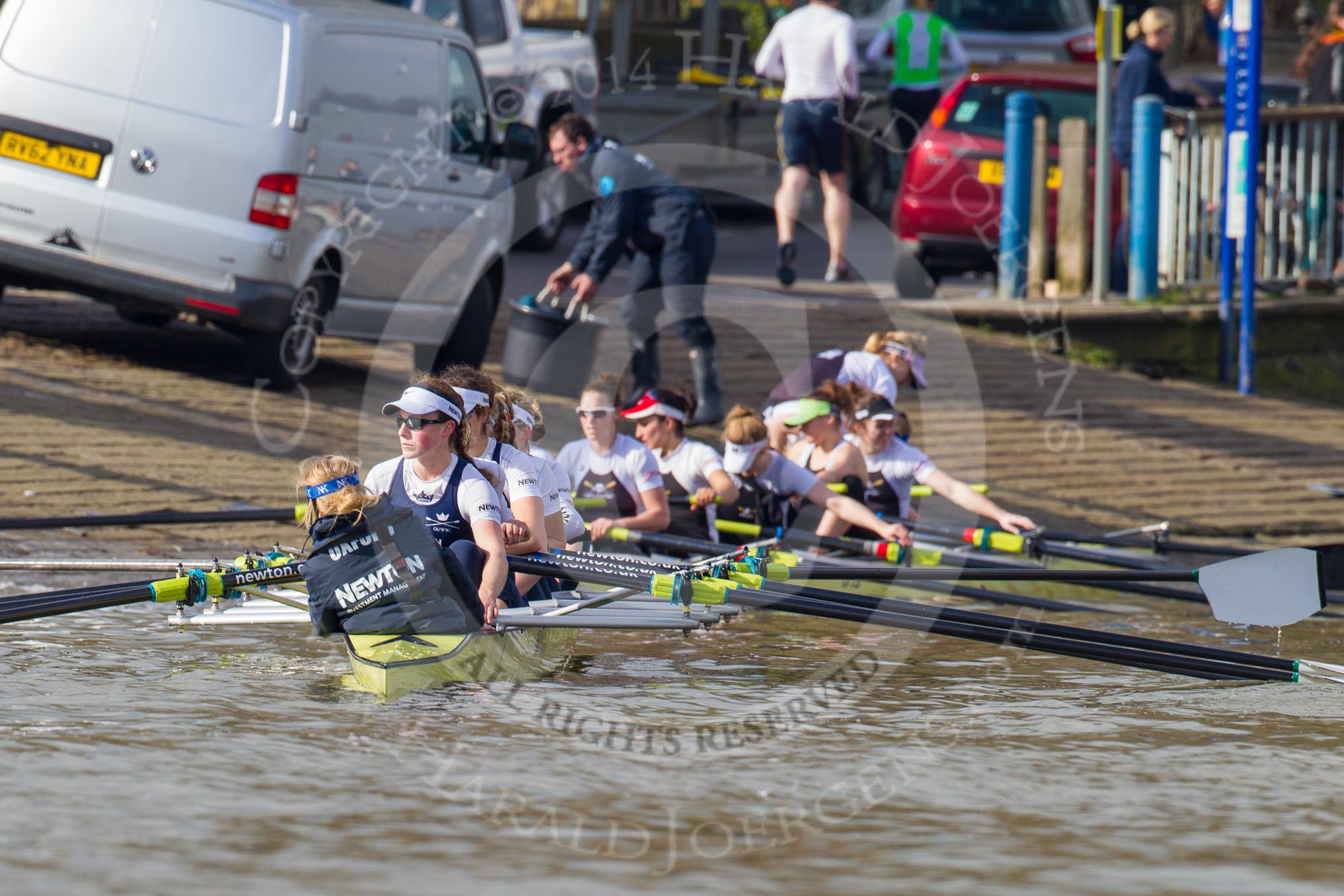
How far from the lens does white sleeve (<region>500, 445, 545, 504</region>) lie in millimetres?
8031

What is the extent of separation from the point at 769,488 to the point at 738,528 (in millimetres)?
394

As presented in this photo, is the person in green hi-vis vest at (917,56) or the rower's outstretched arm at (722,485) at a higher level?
the person in green hi-vis vest at (917,56)

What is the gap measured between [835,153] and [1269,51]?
20467mm

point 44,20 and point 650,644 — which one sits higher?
point 44,20

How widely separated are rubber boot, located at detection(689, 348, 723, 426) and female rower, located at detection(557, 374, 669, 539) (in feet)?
6.40

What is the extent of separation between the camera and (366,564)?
700 cm

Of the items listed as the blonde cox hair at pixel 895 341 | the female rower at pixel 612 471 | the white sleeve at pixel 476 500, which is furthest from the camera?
the blonde cox hair at pixel 895 341

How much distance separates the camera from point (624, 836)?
5.57 m

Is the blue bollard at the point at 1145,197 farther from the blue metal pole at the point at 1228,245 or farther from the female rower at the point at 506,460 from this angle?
the female rower at the point at 506,460

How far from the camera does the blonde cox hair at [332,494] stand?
6922 mm

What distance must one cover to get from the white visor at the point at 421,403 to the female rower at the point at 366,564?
1.18 ft

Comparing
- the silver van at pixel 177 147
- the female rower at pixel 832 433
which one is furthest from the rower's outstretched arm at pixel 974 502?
the silver van at pixel 177 147

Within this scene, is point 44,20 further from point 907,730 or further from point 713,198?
point 713,198

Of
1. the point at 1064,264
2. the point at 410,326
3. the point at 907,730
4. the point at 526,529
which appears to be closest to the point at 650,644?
the point at 526,529
